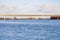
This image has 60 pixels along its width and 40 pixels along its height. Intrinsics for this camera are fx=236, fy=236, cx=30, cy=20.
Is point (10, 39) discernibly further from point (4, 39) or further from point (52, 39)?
point (52, 39)

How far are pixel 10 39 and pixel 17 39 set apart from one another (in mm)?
354

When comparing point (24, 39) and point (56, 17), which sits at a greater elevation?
point (24, 39)

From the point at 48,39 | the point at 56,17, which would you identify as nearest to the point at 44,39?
the point at 48,39

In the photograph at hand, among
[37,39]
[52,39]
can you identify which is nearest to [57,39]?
[52,39]

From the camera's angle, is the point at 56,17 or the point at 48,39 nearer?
the point at 48,39

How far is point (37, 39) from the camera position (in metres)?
11.8

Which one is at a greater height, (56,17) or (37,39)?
(37,39)

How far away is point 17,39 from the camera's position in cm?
1177

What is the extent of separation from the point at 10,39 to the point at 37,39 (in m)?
1.34

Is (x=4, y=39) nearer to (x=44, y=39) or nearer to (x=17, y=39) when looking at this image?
(x=17, y=39)

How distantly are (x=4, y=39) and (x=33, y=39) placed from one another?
143cm

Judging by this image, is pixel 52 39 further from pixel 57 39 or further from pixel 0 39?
pixel 0 39

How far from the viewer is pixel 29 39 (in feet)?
38.1

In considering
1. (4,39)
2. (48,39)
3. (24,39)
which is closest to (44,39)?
(48,39)
